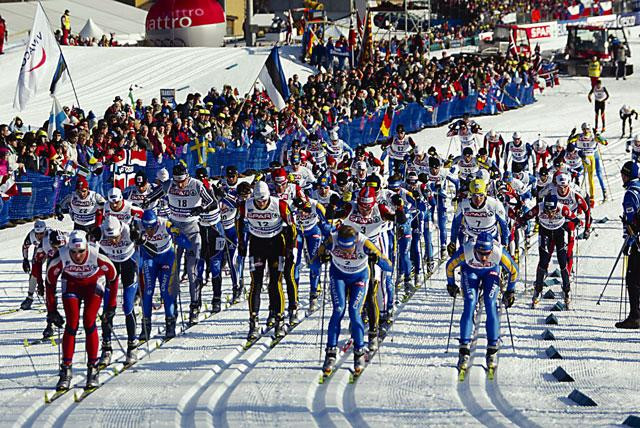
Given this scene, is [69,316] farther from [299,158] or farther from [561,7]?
[561,7]

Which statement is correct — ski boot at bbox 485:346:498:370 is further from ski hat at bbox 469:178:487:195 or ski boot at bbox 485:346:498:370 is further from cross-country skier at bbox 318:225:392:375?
ski hat at bbox 469:178:487:195

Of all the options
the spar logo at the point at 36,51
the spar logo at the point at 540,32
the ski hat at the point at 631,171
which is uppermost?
the spar logo at the point at 540,32

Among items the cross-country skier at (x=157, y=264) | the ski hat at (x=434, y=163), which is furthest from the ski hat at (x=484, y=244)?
the ski hat at (x=434, y=163)

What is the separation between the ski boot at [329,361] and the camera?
12242mm

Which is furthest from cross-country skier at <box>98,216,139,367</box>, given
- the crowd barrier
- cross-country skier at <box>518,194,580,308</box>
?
the crowd barrier

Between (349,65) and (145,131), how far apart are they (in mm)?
16212

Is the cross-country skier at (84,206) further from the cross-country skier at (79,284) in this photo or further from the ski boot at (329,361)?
the ski boot at (329,361)

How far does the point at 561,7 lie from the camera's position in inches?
2351

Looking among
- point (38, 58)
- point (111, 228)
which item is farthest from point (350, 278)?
point (38, 58)

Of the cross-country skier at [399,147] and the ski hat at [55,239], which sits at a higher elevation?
the cross-country skier at [399,147]

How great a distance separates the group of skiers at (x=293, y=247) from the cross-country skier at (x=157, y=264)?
0.02m

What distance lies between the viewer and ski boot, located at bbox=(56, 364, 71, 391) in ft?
39.1

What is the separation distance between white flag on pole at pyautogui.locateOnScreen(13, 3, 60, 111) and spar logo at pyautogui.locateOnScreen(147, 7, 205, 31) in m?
A: 20.9

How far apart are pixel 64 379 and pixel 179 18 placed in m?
33.5
